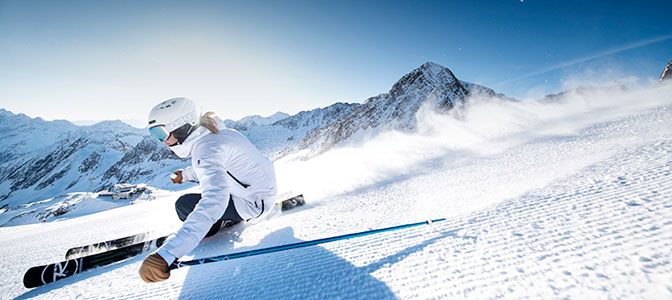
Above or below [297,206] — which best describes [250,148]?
above

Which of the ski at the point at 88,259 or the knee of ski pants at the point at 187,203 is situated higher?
the knee of ski pants at the point at 187,203

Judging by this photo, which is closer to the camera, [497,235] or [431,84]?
[497,235]

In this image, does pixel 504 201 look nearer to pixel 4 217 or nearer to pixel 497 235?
pixel 497 235

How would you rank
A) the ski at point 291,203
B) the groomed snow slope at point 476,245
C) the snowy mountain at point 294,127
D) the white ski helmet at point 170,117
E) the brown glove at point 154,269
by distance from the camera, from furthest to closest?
the snowy mountain at point 294,127, the ski at point 291,203, the white ski helmet at point 170,117, the brown glove at point 154,269, the groomed snow slope at point 476,245

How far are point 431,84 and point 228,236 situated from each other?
99.4 feet

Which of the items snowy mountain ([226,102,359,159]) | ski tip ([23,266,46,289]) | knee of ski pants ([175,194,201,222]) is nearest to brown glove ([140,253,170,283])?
knee of ski pants ([175,194,201,222])

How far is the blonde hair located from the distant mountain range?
61.8 feet

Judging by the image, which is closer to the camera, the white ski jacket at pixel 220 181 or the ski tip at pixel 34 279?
the white ski jacket at pixel 220 181

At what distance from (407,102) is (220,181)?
89.2ft

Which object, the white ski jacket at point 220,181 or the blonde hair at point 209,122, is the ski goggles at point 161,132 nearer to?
the white ski jacket at point 220,181

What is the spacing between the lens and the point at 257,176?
3.08 metres

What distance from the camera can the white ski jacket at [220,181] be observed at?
78.9 inches

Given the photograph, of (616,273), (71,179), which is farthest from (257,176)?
(71,179)

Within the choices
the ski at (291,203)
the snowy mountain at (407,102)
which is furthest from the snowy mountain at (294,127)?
the ski at (291,203)
